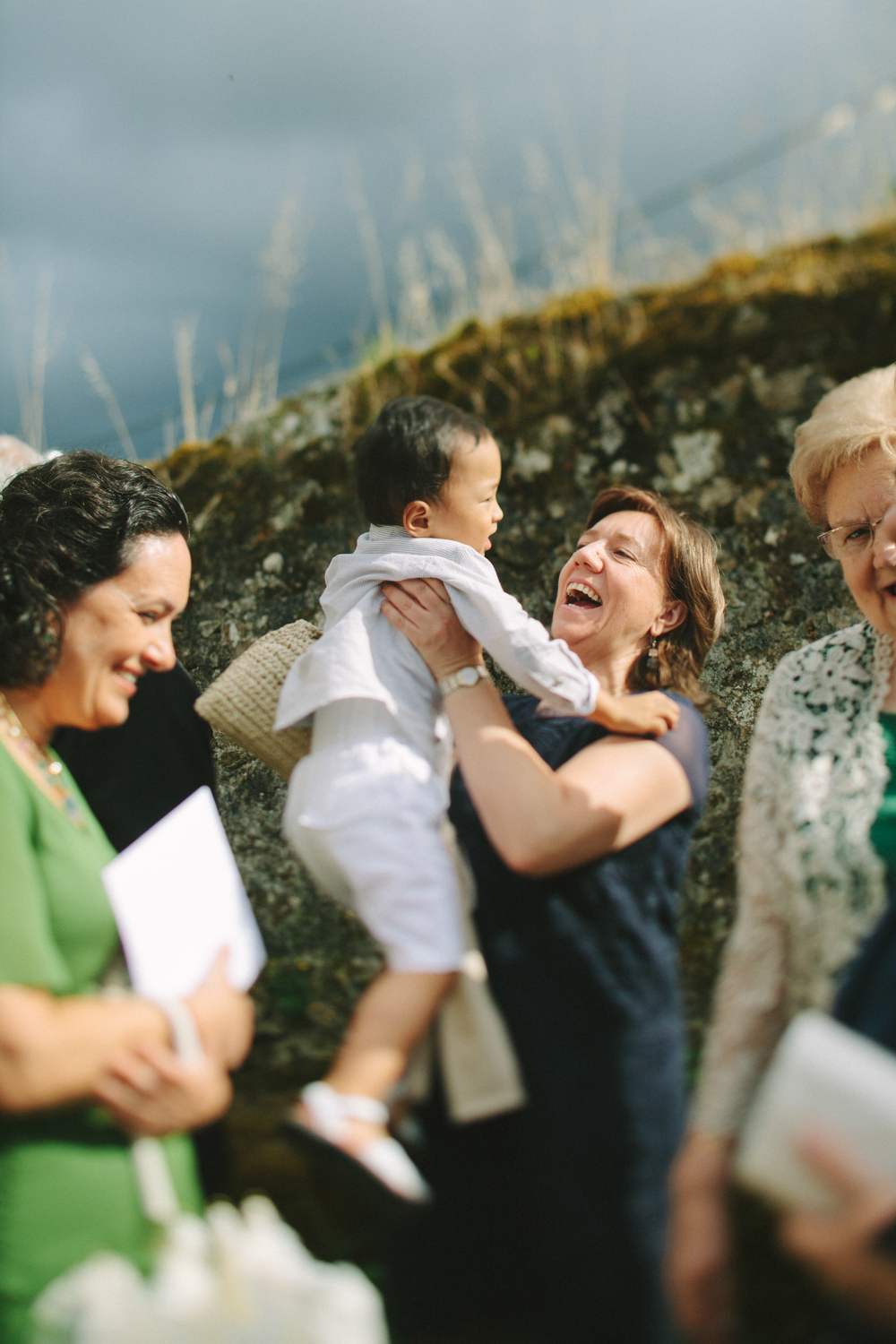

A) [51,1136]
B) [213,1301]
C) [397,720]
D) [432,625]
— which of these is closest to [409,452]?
[432,625]

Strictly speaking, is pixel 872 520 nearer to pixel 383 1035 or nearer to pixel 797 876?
pixel 797 876

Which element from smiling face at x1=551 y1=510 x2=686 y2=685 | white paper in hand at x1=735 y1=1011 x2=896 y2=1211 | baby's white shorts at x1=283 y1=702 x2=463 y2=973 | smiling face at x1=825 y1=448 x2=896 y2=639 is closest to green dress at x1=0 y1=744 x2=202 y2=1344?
baby's white shorts at x1=283 y1=702 x2=463 y2=973

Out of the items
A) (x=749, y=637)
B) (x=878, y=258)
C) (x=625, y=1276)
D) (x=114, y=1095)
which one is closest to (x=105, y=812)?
(x=114, y=1095)

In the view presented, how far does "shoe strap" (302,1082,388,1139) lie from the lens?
1566 millimetres

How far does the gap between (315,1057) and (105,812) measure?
102 cm

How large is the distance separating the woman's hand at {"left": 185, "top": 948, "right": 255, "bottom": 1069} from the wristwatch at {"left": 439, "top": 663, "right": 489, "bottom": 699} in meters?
0.79

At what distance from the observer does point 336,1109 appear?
1595 millimetres

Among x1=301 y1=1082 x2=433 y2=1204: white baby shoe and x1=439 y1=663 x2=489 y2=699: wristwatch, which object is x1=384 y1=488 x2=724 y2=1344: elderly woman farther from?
x1=301 y1=1082 x2=433 y2=1204: white baby shoe

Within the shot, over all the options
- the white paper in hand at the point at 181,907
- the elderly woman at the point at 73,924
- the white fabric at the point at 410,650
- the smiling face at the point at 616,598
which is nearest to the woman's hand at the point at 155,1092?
the elderly woman at the point at 73,924

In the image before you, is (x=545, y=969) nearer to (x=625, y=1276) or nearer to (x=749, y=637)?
(x=625, y=1276)

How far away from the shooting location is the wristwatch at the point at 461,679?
6.89ft

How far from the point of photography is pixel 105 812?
2.23m

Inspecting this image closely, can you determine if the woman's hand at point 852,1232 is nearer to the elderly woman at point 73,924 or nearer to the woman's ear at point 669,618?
the elderly woman at point 73,924

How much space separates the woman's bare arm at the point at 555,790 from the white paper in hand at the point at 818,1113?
0.59 metres
